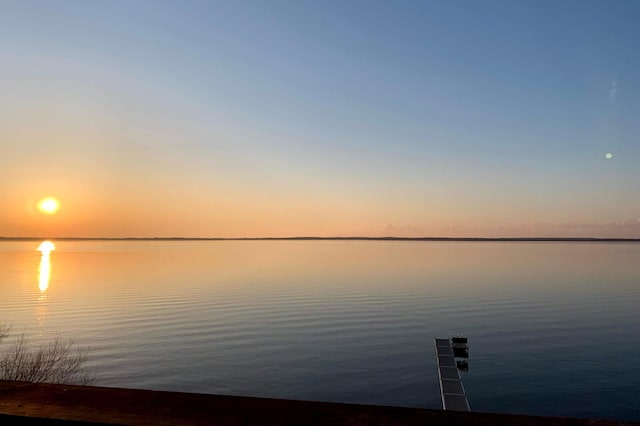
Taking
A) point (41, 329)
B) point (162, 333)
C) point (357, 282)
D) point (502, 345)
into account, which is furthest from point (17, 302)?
point (502, 345)

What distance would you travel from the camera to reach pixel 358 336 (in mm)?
36156

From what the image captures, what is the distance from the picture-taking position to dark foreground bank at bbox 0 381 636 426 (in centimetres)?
290

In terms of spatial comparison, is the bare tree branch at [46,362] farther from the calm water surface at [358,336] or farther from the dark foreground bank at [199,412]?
the dark foreground bank at [199,412]

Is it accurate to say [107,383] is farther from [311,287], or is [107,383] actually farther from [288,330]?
[311,287]

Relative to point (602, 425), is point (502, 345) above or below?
below

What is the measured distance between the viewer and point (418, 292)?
2377 inches

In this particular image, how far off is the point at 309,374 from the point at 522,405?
1113 cm

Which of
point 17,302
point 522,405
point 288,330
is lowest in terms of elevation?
point 522,405

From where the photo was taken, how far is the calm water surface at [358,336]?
80.3 feet

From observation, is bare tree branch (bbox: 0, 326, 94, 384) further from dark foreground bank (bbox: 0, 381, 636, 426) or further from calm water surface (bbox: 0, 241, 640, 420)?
dark foreground bank (bbox: 0, 381, 636, 426)

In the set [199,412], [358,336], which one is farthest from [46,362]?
[199,412]

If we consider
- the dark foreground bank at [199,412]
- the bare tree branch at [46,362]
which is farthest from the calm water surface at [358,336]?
the dark foreground bank at [199,412]

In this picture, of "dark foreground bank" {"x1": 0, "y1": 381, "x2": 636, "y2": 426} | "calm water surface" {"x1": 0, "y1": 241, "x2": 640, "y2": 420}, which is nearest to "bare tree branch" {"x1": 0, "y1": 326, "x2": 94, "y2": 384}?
"calm water surface" {"x1": 0, "y1": 241, "x2": 640, "y2": 420}

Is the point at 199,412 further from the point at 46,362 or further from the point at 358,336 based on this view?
the point at 358,336
